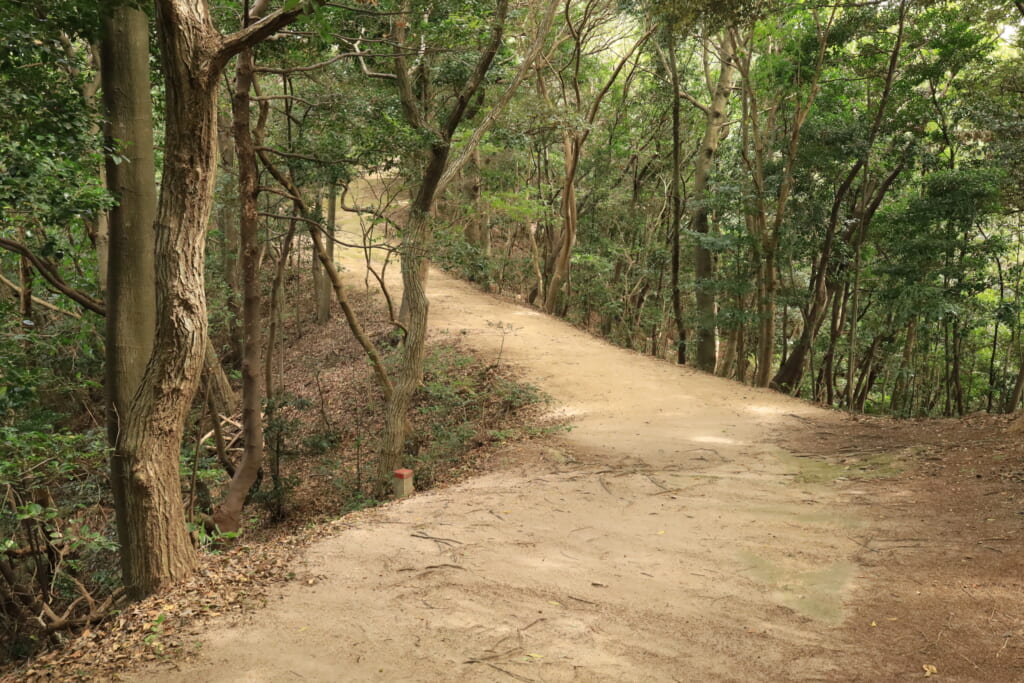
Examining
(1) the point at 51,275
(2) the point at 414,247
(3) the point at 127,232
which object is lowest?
(1) the point at 51,275

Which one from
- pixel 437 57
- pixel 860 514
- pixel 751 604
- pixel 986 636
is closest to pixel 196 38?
pixel 751 604

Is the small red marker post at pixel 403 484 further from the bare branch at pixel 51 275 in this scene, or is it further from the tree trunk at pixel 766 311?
the tree trunk at pixel 766 311

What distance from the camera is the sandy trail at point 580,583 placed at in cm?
341

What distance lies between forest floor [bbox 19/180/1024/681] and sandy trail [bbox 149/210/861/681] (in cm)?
2

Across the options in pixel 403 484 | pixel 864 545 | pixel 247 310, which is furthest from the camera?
pixel 247 310

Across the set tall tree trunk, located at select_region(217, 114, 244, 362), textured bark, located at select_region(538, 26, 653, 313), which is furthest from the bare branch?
textured bark, located at select_region(538, 26, 653, 313)

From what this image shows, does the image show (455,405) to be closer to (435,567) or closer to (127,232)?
(435,567)

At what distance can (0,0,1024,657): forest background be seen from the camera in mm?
4570

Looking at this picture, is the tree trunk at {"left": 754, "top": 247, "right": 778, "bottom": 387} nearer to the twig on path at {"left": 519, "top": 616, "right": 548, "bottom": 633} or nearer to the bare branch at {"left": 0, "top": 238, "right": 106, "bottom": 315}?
the twig on path at {"left": 519, "top": 616, "right": 548, "bottom": 633}

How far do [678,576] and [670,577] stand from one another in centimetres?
6

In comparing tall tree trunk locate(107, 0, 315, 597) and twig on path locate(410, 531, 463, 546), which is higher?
tall tree trunk locate(107, 0, 315, 597)

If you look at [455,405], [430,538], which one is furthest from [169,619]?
[455,405]

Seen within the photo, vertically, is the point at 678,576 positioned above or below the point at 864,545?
below

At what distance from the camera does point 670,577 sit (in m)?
4.48
